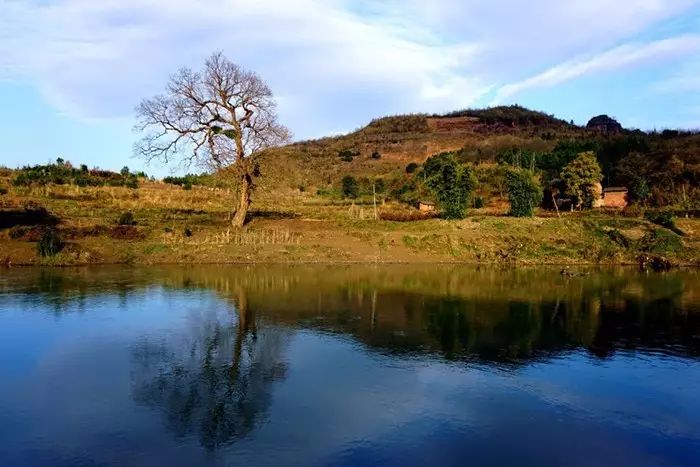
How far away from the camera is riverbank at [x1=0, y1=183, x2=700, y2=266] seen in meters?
31.3

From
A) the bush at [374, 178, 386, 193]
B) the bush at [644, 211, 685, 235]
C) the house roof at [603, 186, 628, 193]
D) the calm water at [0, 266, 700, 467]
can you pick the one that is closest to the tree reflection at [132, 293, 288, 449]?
the calm water at [0, 266, 700, 467]

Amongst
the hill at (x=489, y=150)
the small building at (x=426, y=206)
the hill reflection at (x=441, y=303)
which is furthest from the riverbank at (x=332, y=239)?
the small building at (x=426, y=206)

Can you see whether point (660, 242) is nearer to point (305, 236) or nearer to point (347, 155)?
point (305, 236)

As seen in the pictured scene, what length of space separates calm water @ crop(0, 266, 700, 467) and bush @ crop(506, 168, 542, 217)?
15.4 m

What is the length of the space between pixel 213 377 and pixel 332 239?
22215 millimetres

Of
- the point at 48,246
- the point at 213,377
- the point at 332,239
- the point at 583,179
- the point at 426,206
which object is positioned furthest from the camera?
the point at 426,206

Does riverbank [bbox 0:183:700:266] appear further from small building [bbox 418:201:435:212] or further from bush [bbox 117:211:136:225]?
small building [bbox 418:201:435:212]

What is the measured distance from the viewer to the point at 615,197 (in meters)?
50.7

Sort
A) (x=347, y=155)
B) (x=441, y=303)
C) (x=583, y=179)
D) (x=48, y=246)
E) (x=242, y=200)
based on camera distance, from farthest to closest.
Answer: (x=347, y=155) < (x=583, y=179) < (x=242, y=200) < (x=48, y=246) < (x=441, y=303)

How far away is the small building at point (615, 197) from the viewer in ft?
166

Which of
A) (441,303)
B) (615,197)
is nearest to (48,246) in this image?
(441,303)

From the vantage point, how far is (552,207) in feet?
169

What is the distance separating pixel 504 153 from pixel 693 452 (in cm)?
6607

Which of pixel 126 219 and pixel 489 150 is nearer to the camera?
pixel 126 219
